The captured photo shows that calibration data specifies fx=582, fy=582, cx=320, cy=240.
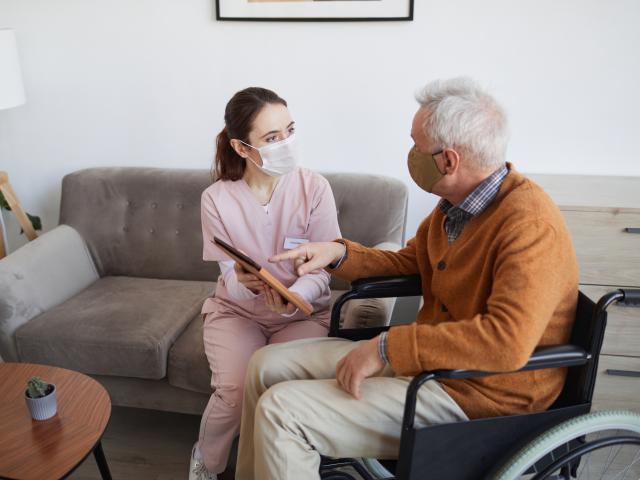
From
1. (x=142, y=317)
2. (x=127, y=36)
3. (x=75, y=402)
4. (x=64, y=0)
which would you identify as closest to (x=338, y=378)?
(x=75, y=402)

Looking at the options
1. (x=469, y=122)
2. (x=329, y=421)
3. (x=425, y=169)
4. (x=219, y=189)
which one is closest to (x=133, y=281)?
(x=219, y=189)

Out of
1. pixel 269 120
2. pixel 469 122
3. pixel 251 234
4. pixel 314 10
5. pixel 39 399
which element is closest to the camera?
pixel 469 122

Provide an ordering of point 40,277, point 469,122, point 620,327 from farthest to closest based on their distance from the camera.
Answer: point 40,277, point 620,327, point 469,122

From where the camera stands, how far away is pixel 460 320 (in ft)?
4.16

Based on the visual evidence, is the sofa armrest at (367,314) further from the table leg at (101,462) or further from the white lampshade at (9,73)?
the white lampshade at (9,73)

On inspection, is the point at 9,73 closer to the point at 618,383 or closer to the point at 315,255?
Result: the point at 315,255

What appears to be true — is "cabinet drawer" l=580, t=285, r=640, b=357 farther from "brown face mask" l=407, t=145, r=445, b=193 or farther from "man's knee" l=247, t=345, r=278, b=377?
"man's knee" l=247, t=345, r=278, b=377

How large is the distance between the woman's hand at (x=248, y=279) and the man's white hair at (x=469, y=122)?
0.63 m

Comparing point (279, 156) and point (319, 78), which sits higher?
point (319, 78)

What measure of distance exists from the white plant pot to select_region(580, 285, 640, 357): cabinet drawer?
164cm

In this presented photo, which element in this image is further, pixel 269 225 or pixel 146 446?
pixel 146 446

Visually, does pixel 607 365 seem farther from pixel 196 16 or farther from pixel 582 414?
pixel 196 16

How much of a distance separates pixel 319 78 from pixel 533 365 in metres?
1.65

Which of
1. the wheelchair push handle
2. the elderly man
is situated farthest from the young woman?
the wheelchair push handle
